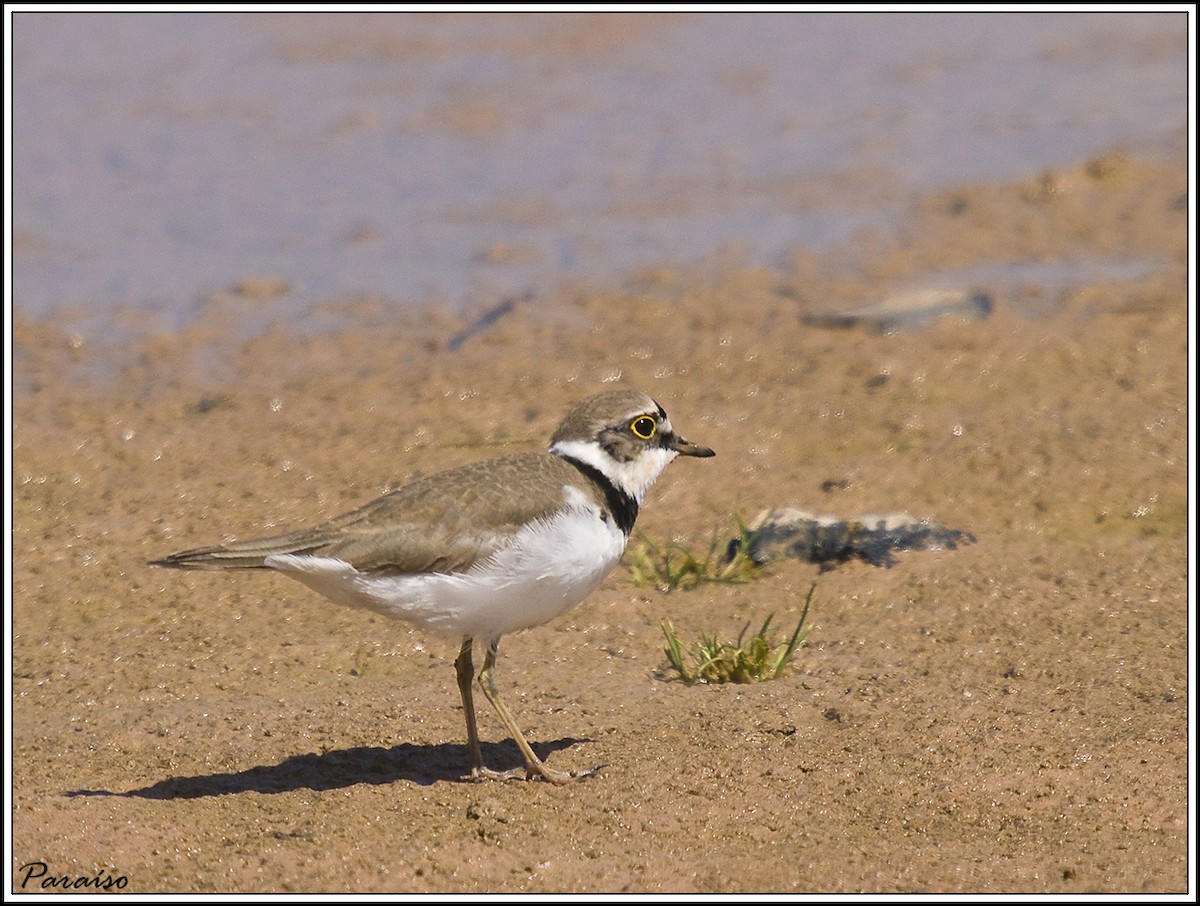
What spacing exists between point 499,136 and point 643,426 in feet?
30.4

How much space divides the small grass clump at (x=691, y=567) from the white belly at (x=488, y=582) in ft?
6.31

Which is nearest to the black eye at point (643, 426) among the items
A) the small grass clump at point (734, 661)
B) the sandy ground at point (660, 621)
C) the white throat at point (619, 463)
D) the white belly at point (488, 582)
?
the white throat at point (619, 463)

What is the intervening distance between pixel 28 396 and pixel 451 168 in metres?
5.20

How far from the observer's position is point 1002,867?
498 centimetres

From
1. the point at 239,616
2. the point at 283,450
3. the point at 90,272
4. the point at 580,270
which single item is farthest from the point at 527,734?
the point at 90,272

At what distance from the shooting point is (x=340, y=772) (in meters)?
5.78

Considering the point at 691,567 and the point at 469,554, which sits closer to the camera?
the point at 469,554

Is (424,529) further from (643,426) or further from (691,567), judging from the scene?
(691,567)

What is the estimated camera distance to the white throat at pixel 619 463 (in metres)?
6.14

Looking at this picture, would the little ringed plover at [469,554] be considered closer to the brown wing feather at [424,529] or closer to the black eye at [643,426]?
the brown wing feather at [424,529]

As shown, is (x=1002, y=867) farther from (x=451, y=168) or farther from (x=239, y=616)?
(x=451, y=168)

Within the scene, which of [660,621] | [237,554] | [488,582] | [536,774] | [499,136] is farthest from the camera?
[499,136]

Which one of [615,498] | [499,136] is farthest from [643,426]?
[499,136]

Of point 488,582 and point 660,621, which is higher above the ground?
point 488,582
